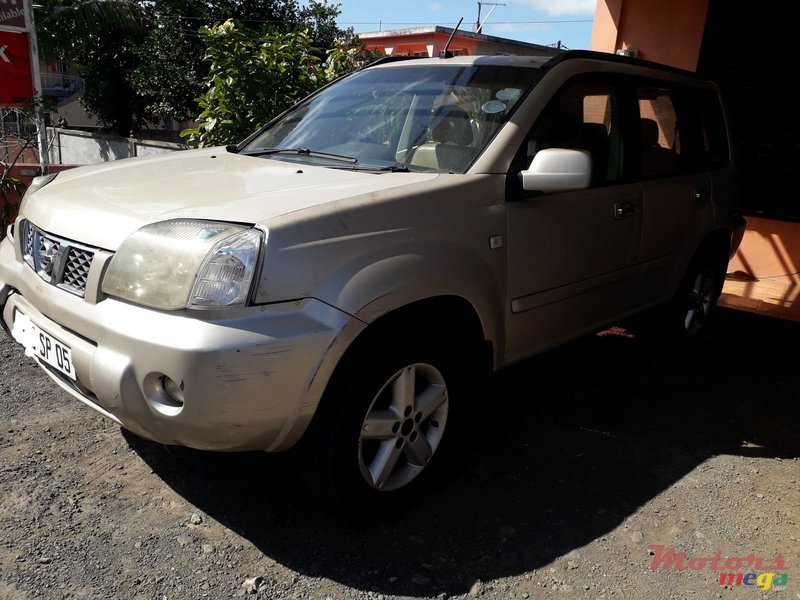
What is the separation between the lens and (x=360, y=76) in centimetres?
389

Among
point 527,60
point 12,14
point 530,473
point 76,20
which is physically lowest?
point 530,473

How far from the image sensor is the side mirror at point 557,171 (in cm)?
285

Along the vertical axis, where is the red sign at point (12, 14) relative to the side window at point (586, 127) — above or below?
above

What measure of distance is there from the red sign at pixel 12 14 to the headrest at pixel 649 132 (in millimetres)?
5851

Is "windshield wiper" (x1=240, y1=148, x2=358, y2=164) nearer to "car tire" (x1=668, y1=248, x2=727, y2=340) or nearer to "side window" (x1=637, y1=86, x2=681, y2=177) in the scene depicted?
"side window" (x1=637, y1=86, x2=681, y2=177)

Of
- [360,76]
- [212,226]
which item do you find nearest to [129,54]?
[360,76]

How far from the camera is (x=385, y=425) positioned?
100 inches

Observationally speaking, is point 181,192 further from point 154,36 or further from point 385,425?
point 154,36

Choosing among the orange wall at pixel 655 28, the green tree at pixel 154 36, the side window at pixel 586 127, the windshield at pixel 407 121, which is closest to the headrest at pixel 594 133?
the side window at pixel 586 127

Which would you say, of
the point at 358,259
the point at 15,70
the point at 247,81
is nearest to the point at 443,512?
the point at 358,259

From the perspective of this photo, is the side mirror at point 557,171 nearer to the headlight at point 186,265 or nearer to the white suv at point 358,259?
the white suv at point 358,259

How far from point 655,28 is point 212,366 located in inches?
277

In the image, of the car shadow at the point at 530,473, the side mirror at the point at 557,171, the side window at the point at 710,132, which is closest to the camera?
the car shadow at the point at 530,473

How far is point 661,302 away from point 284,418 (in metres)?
2.87
